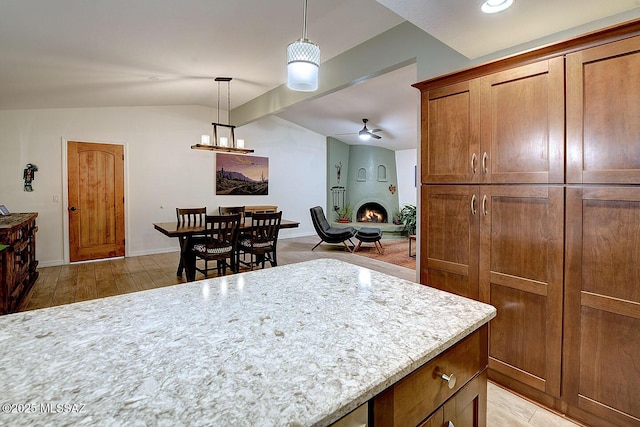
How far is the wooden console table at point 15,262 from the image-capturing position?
290 centimetres

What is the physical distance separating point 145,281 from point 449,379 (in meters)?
4.60

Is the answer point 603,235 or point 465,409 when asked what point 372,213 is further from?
point 465,409

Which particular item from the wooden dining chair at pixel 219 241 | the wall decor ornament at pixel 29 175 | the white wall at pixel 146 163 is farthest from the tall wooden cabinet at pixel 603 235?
the wall decor ornament at pixel 29 175

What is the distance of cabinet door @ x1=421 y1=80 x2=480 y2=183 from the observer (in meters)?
2.04

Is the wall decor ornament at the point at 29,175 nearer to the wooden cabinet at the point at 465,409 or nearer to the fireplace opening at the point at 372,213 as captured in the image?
the wooden cabinet at the point at 465,409

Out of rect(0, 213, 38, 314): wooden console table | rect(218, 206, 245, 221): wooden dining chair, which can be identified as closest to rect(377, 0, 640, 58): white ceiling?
rect(0, 213, 38, 314): wooden console table

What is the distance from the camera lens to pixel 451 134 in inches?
85.1

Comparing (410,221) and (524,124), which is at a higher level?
(524,124)

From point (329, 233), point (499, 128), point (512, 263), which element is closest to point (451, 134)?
point (499, 128)

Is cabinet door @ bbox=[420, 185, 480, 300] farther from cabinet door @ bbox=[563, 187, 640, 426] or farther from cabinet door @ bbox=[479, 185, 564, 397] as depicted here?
cabinet door @ bbox=[563, 187, 640, 426]

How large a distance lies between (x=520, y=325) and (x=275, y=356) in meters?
1.77

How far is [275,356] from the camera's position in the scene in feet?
2.49

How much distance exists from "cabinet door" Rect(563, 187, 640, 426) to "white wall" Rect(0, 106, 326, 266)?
21.3 feet

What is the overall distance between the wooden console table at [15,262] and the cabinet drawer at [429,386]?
3.20 m
